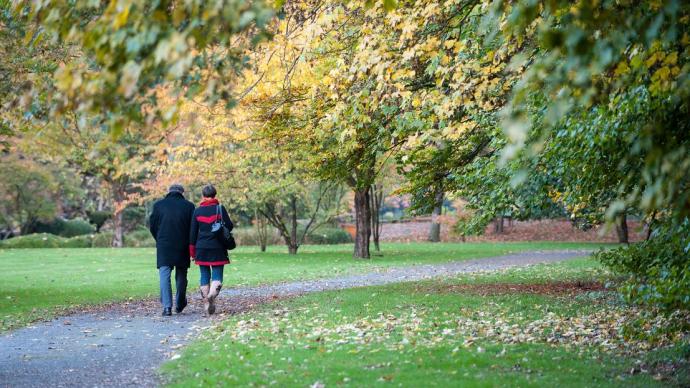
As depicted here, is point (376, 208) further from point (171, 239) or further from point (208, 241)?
point (208, 241)

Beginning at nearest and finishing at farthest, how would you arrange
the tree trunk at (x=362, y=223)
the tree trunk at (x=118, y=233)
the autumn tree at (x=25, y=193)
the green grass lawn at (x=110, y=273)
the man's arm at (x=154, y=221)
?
the man's arm at (x=154, y=221), the green grass lawn at (x=110, y=273), the tree trunk at (x=362, y=223), the autumn tree at (x=25, y=193), the tree trunk at (x=118, y=233)

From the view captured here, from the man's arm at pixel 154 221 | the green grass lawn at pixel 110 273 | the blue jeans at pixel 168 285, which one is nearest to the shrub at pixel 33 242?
the green grass lawn at pixel 110 273

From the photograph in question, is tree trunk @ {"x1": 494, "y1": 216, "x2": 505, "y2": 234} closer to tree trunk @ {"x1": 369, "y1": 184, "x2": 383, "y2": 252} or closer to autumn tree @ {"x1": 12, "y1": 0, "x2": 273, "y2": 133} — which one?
tree trunk @ {"x1": 369, "y1": 184, "x2": 383, "y2": 252}

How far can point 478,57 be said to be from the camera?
11.2 metres

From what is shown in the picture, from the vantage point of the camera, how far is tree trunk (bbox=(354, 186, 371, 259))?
28.8 meters

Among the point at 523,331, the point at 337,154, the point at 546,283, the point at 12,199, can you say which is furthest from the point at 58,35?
the point at 12,199

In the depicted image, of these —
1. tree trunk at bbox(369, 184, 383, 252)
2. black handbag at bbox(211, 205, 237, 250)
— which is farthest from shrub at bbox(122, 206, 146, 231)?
black handbag at bbox(211, 205, 237, 250)

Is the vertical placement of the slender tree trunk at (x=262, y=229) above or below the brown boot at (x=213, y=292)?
above

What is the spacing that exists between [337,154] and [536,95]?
7503 mm

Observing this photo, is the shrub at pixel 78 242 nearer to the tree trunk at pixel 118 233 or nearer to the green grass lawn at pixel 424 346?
the tree trunk at pixel 118 233

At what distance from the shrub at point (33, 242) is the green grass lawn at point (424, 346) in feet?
100

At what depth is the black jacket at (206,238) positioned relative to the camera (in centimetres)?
1212

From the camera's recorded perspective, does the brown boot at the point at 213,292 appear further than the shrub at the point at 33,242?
No

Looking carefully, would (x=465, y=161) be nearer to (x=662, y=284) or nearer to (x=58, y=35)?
(x=662, y=284)
